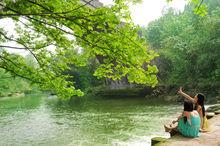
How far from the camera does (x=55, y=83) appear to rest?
7.53 meters

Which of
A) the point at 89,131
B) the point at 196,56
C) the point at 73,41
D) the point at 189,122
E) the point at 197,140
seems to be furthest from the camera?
the point at 196,56

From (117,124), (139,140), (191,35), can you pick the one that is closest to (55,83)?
(139,140)

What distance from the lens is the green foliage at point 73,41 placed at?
5.68 metres

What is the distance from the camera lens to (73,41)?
7.23m

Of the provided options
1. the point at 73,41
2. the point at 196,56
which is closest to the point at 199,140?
the point at 73,41

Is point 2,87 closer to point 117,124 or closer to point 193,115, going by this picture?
point 117,124

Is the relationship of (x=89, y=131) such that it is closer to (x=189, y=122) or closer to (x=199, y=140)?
(x=189, y=122)

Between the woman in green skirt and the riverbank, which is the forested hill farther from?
the woman in green skirt

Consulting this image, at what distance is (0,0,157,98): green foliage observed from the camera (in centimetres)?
568

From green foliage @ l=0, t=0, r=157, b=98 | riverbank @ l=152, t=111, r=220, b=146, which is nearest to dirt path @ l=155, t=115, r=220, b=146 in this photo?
riverbank @ l=152, t=111, r=220, b=146

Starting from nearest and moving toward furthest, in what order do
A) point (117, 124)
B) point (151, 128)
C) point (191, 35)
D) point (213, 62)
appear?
point (151, 128), point (117, 124), point (213, 62), point (191, 35)

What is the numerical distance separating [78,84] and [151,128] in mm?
49542

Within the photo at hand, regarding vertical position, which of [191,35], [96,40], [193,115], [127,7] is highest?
[191,35]

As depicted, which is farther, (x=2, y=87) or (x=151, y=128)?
(x=2, y=87)
